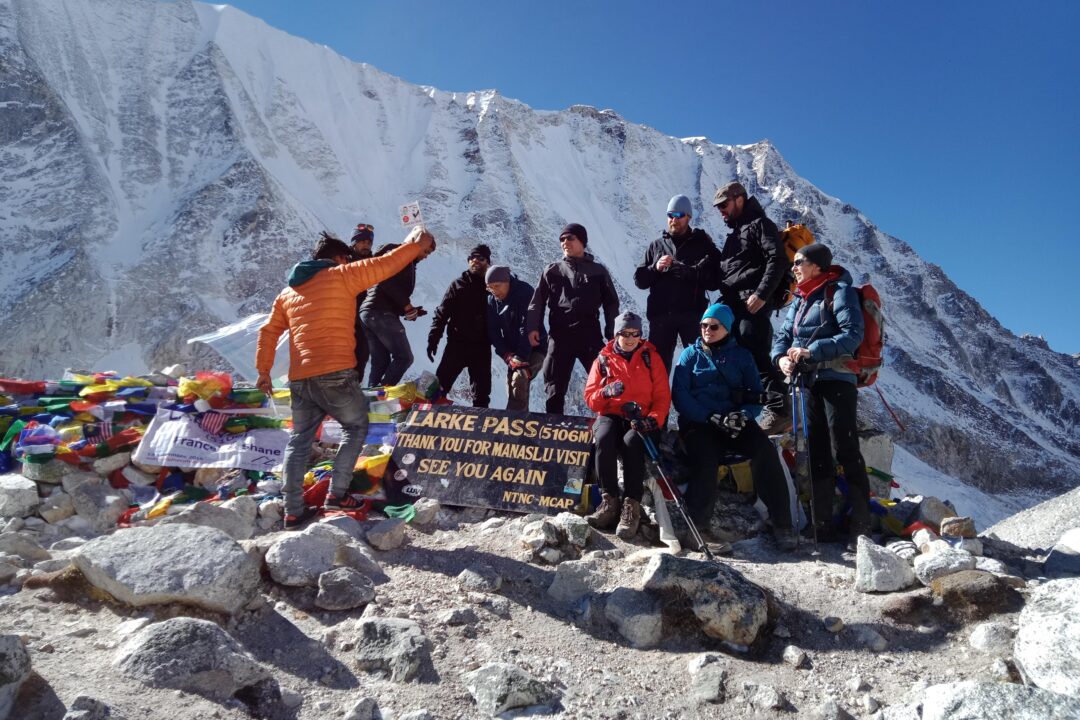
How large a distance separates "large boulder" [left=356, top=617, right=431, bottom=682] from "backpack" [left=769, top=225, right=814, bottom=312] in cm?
373

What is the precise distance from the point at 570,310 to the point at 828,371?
226 centimetres

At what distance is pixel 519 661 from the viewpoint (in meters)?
2.70

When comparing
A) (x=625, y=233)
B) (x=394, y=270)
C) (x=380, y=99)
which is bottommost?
(x=394, y=270)

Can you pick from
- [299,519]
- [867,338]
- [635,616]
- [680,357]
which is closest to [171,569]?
[299,519]

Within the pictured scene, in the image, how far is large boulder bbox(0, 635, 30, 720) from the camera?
1.84 m

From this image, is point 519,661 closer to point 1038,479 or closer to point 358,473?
point 358,473

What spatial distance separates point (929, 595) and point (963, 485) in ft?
211

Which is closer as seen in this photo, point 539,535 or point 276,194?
point 539,535

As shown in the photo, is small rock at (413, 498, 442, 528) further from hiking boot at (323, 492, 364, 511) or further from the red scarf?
the red scarf

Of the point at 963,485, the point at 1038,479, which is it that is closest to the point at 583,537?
the point at 963,485

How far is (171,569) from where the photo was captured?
108 inches

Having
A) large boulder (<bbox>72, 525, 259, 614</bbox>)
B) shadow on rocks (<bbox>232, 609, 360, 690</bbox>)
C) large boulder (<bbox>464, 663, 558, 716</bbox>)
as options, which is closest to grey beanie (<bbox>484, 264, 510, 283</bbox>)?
large boulder (<bbox>72, 525, 259, 614</bbox>)

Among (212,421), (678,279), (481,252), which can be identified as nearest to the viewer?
(678,279)

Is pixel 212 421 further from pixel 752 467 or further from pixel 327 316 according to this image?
pixel 752 467
